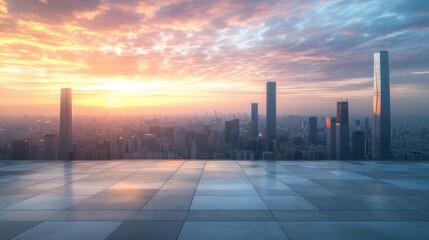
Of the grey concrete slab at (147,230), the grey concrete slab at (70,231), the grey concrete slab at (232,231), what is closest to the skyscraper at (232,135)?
the grey concrete slab at (232,231)

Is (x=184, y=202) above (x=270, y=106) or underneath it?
underneath

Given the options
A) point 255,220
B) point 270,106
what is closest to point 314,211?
point 255,220

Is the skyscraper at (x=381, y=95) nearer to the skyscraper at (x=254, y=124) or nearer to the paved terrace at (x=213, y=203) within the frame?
the skyscraper at (x=254, y=124)

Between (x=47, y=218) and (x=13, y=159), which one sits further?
(x=13, y=159)

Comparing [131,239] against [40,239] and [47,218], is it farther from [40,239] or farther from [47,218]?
[47,218]

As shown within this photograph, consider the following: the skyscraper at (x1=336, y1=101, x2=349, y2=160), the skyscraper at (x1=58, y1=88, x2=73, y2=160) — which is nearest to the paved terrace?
the skyscraper at (x1=58, y1=88, x2=73, y2=160)

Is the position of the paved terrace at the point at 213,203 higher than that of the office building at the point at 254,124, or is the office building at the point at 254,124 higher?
the office building at the point at 254,124
